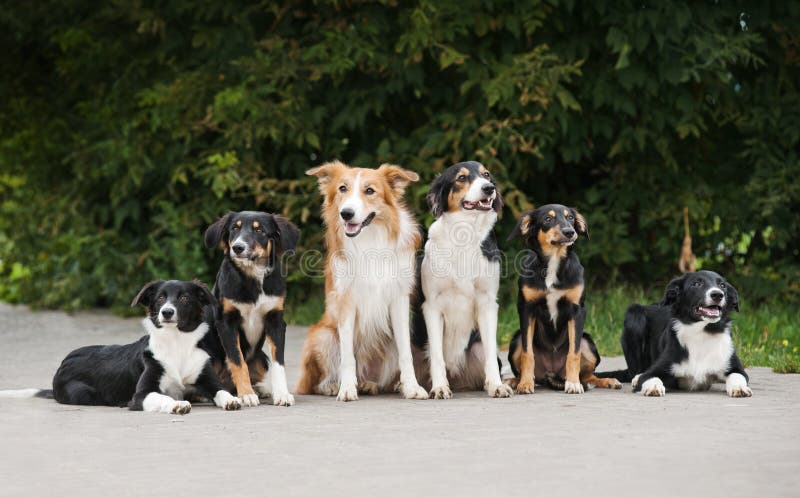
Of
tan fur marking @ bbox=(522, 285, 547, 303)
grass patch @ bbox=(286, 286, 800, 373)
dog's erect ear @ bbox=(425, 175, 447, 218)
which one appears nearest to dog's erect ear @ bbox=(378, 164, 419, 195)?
dog's erect ear @ bbox=(425, 175, 447, 218)

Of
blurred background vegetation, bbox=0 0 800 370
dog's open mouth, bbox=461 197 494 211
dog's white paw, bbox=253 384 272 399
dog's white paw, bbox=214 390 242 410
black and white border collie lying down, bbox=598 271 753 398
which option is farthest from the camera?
blurred background vegetation, bbox=0 0 800 370

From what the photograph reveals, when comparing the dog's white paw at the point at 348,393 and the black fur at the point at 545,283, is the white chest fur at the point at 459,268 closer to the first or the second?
the black fur at the point at 545,283

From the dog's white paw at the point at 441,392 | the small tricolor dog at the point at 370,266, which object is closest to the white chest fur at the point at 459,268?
the small tricolor dog at the point at 370,266

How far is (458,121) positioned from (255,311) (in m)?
5.18

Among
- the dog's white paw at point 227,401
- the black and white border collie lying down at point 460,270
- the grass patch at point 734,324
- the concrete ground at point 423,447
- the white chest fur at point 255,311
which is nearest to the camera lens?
the concrete ground at point 423,447

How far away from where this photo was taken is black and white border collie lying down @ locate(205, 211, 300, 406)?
6.37 meters

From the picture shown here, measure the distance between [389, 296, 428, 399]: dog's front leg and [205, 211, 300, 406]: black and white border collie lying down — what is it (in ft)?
2.54

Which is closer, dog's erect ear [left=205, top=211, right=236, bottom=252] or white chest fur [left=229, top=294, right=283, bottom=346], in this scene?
white chest fur [left=229, top=294, right=283, bottom=346]

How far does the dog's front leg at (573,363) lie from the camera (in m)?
6.72

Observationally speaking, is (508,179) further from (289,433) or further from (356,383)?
(289,433)

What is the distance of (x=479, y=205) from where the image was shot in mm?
6641

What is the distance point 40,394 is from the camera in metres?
6.80

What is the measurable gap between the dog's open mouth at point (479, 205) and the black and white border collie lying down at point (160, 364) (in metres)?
1.76

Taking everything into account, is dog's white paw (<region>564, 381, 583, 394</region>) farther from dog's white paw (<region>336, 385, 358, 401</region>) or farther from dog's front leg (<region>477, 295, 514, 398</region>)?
dog's white paw (<region>336, 385, 358, 401</region>)
